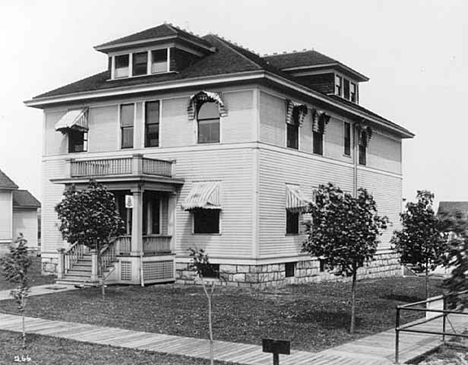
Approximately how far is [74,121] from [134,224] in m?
6.04

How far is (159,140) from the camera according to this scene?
2803 centimetres

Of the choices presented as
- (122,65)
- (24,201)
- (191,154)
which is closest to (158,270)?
(191,154)

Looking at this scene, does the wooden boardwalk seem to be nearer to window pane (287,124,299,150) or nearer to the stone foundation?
the stone foundation

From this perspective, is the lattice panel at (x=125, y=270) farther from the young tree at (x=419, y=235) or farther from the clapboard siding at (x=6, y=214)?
the clapboard siding at (x=6, y=214)

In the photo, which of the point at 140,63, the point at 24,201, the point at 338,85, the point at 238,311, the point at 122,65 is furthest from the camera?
the point at 24,201

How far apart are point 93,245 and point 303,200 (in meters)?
9.20

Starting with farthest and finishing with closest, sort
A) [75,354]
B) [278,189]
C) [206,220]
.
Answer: [278,189] < [206,220] < [75,354]

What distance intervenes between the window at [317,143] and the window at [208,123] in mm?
5419

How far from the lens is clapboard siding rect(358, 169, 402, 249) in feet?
117

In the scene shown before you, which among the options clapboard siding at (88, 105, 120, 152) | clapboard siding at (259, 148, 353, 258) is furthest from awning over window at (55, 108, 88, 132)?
clapboard siding at (259, 148, 353, 258)

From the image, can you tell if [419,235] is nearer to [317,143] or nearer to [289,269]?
[289,269]

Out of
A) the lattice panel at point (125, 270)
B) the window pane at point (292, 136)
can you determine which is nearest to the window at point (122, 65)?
the window pane at point (292, 136)

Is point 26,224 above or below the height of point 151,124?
below

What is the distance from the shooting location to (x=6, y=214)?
159 feet
